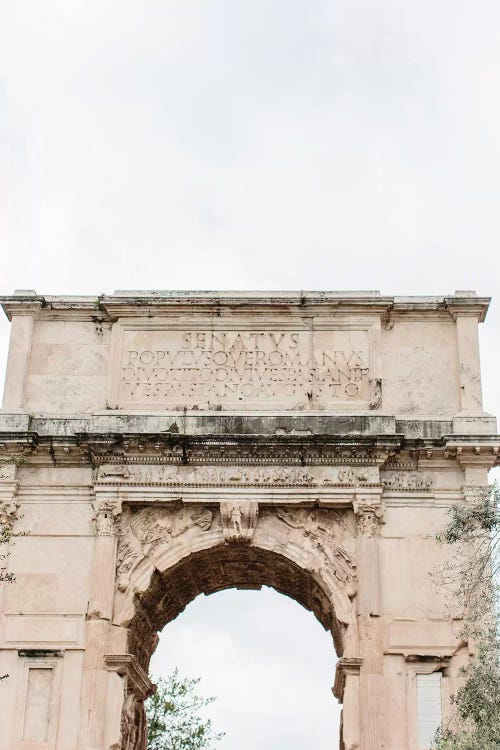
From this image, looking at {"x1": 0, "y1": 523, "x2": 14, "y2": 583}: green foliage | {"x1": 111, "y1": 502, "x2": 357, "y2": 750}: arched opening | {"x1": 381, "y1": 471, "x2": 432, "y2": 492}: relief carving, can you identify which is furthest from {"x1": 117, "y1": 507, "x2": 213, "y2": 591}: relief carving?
{"x1": 381, "y1": 471, "x2": 432, "y2": 492}: relief carving

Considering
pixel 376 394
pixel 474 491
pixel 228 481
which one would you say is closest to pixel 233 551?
pixel 228 481

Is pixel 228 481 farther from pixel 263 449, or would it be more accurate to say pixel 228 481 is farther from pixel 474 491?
pixel 474 491

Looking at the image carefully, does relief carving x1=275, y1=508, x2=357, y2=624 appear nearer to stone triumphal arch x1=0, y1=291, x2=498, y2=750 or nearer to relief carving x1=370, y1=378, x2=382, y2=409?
stone triumphal arch x1=0, y1=291, x2=498, y2=750

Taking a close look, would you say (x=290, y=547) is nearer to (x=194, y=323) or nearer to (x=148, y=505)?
(x=148, y=505)

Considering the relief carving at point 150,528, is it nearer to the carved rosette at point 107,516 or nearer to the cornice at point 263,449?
the carved rosette at point 107,516

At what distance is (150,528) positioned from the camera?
1794 cm

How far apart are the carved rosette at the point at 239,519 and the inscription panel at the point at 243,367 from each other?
1.56m

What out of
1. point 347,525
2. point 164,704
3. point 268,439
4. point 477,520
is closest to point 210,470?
point 268,439

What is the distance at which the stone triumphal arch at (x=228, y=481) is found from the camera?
16938 millimetres

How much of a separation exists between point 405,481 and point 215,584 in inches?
157

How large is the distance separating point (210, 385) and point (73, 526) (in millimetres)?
2984

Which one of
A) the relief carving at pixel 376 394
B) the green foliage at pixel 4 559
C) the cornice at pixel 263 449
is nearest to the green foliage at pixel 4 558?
the green foliage at pixel 4 559

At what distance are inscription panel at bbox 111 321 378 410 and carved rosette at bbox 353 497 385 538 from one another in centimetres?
158

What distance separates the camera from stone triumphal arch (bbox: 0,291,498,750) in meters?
16.9
